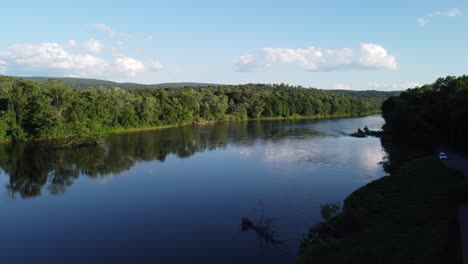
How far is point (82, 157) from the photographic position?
157 ft

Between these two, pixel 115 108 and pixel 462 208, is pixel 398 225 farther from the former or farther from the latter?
pixel 115 108

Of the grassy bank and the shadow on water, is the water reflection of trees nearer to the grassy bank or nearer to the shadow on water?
the shadow on water

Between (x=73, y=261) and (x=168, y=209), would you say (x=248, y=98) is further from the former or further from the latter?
(x=73, y=261)

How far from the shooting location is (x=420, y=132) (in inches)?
1943

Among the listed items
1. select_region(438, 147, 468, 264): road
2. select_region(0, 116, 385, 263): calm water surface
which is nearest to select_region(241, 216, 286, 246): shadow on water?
select_region(0, 116, 385, 263): calm water surface

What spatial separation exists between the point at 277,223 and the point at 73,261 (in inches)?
433

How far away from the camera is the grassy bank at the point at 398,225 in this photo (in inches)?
580

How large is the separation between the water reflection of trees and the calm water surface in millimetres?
134

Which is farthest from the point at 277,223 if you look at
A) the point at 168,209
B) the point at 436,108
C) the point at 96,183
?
the point at 436,108

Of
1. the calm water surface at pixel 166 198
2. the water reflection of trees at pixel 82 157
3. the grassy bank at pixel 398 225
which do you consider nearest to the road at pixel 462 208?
the grassy bank at pixel 398 225

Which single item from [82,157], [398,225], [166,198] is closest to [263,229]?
[398,225]

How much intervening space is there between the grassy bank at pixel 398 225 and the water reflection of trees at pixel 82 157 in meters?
23.7

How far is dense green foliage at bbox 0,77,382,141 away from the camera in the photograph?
61.9 m

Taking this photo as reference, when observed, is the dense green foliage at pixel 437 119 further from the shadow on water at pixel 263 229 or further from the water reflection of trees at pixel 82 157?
the shadow on water at pixel 263 229
